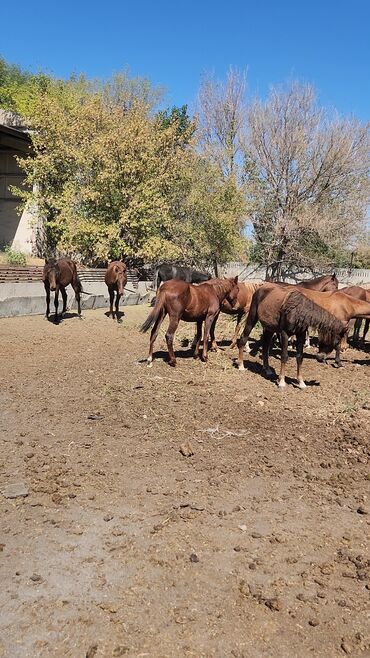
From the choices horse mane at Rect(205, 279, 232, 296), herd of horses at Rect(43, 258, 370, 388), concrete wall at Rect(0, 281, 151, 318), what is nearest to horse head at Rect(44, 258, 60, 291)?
concrete wall at Rect(0, 281, 151, 318)

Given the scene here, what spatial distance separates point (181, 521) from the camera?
3.96 meters

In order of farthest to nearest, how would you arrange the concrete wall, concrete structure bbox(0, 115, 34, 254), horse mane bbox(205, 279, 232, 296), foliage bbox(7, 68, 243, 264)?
concrete structure bbox(0, 115, 34, 254), foliage bbox(7, 68, 243, 264), the concrete wall, horse mane bbox(205, 279, 232, 296)

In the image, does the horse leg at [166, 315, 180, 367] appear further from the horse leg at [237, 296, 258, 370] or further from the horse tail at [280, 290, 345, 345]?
the horse tail at [280, 290, 345, 345]

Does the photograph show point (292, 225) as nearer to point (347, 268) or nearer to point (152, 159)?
point (347, 268)

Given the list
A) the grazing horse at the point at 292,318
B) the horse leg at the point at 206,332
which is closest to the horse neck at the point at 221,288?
the horse leg at the point at 206,332

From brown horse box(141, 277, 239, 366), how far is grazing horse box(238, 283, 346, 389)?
1.13 metres

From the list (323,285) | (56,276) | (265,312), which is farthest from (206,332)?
(56,276)

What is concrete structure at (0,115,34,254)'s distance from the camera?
28.1m

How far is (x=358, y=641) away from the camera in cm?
276

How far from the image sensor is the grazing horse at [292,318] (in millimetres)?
8117

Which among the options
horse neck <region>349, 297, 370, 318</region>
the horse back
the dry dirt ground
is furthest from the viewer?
the horse back

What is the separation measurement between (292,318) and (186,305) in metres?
2.03

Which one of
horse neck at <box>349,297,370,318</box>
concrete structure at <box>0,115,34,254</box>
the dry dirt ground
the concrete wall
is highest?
concrete structure at <box>0,115,34,254</box>

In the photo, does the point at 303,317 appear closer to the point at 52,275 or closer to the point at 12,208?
the point at 52,275
